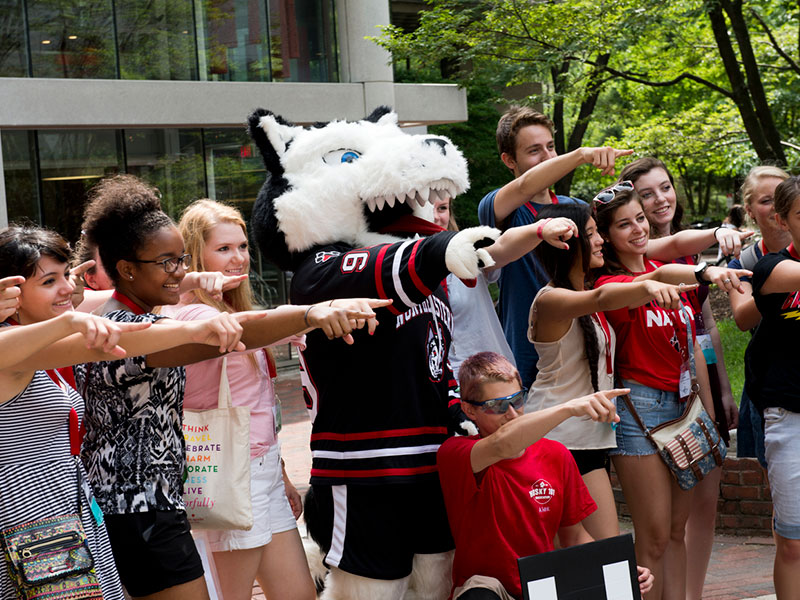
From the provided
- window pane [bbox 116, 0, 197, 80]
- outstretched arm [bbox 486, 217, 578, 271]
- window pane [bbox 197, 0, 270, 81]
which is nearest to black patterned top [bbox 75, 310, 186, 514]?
outstretched arm [bbox 486, 217, 578, 271]

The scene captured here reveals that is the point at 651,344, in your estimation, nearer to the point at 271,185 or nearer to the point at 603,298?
the point at 603,298

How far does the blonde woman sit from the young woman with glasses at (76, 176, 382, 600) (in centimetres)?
41

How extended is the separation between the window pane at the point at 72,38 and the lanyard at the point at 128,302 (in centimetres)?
1305

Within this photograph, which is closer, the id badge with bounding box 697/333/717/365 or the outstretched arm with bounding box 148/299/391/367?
the outstretched arm with bounding box 148/299/391/367

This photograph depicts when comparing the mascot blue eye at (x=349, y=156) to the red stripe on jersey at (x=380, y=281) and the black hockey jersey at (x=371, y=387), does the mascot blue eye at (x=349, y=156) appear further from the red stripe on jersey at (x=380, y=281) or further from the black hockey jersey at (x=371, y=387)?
the red stripe on jersey at (x=380, y=281)

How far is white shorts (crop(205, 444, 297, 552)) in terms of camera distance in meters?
3.58

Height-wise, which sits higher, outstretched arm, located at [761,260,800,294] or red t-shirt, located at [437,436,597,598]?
outstretched arm, located at [761,260,800,294]

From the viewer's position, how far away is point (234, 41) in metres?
17.0

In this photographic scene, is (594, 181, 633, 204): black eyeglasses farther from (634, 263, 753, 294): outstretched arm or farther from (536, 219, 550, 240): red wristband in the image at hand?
(536, 219, 550, 240): red wristband

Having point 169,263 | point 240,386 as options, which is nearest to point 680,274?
point 240,386

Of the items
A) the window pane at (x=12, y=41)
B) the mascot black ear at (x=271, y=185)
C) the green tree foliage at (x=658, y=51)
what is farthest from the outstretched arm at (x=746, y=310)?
the window pane at (x=12, y=41)

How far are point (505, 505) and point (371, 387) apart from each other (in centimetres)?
65

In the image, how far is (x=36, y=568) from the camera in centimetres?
262

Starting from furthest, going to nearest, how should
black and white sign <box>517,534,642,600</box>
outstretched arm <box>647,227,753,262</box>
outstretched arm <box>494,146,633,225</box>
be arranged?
outstretched arm <box>647,227,753,262</box>
outstretched arm <box>494,146,633,225</box>
black and white sign <box>517,534,642,600</box>
